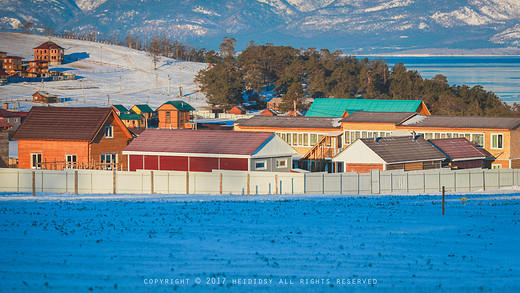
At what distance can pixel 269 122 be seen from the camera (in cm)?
8088

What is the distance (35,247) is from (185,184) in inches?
860

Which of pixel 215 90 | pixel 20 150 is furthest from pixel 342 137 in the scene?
pixel 215 90

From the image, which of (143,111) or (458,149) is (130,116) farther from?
(458,149)

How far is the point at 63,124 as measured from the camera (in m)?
61.1

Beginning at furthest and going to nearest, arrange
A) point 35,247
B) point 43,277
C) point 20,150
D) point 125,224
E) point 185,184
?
point 20,150 < point 185,184 < point 125,224 < point 35,247 < point 43,277

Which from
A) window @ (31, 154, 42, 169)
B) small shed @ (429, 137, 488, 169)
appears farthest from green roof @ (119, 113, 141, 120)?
small shed @ (429, 137, 488, 169)

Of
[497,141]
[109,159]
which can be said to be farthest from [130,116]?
[497,141]

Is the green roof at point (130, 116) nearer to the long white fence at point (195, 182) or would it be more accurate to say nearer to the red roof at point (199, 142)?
the red roof at point (199, 142)

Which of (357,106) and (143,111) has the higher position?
(143,111)

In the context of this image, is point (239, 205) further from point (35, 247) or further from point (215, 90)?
point (215, 90)

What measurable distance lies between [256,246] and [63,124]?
37505 millimetres

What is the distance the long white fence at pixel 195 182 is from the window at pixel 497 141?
23143 mm

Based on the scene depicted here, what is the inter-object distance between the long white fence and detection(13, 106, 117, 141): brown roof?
10.9m

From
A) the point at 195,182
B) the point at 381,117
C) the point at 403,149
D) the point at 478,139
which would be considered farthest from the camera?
the point at 381,117
